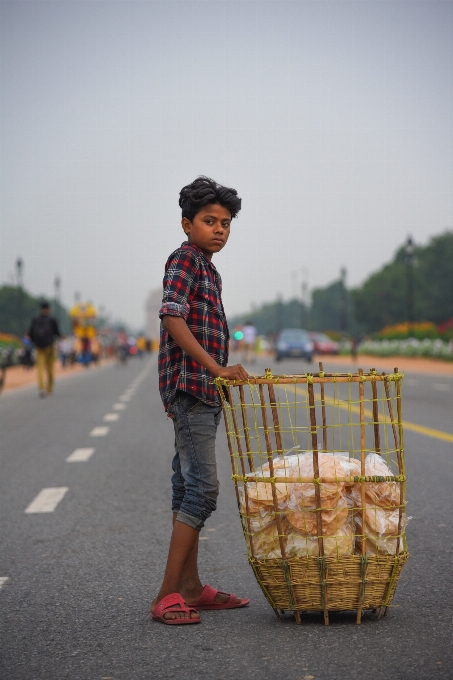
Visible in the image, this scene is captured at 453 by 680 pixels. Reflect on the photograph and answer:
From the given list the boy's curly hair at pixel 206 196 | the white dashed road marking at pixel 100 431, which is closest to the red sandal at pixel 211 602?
the boy's curly hair at pixel 206 196

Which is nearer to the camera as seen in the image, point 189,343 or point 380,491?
point 380,491

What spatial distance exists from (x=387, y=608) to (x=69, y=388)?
79.7 feet

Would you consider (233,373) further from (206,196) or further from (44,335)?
(44,335)

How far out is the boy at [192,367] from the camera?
4656 millimetres

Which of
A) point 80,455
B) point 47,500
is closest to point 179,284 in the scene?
point 47,500

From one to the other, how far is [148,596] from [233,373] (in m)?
1.40

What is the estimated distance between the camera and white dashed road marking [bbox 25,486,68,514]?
26.8ft

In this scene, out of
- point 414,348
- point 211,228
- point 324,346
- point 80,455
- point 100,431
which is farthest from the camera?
point 324,346

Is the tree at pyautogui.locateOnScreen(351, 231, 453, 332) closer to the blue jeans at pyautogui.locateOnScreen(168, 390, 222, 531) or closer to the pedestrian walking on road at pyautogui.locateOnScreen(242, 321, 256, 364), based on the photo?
the pedestrian walking on road at pyautogui.locateOnScreen(242, 321, 256, 364)

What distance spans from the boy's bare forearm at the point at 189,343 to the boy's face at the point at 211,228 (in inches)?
15.3

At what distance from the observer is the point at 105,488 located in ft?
30.2

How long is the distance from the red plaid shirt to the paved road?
3.18ft

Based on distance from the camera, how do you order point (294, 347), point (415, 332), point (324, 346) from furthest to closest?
point (324, 346) → point (415, 332) → point (294, 347)

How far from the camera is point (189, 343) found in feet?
14.9
